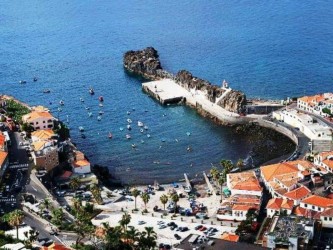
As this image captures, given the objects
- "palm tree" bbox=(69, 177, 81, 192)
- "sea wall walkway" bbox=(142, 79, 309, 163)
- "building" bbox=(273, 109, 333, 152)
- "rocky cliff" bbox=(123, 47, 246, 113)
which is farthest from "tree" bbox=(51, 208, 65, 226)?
"rocky cliff" bbox=(123, 47, 246, 113)

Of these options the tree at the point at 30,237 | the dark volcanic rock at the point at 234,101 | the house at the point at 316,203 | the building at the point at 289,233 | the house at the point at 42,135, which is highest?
the dark volcanic rock at the point at 234,101

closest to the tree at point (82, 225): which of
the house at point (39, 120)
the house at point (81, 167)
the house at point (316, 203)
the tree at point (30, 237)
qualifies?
the tree at point (30, 237)

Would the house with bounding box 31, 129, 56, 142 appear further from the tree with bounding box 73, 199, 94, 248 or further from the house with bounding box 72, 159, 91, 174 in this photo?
the tree with bounding box 73, 199, 94, 248

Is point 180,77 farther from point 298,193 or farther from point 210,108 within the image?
point 298,193

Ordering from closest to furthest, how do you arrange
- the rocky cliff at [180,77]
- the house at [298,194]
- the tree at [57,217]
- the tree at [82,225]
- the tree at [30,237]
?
the tree at [30,237] < the tree at [82,225] < the tree at [57,217] < the house at [298,194] < the rocky cliff at [180,77]

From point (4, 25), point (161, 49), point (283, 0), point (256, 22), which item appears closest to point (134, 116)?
point (161, 49)

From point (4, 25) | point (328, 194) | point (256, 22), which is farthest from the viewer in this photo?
point (4, 25)

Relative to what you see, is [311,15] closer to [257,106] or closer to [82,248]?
[257,106]

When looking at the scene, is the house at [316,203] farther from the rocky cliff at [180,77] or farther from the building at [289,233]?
the rocky cliff at [180,77]
